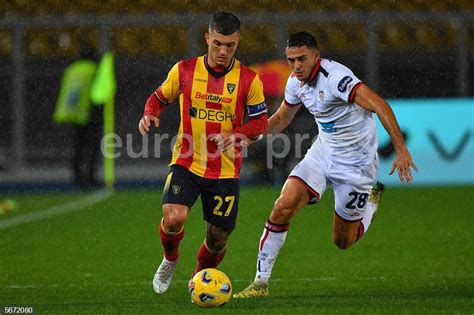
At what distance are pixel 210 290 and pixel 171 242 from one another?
33.0 inches

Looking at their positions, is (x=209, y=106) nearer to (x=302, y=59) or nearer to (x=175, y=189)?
(x=175, y=189)

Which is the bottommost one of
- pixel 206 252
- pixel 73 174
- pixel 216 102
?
pixel 73 174

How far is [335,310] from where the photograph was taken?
6.56 metres

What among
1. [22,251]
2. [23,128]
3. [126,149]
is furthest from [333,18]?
[22,251]

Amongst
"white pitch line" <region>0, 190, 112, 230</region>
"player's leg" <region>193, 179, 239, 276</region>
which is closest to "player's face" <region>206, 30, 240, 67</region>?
"player's leg" <region>193, 179, 239, 276</region>

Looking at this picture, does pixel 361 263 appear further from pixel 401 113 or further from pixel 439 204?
pixel 401 113

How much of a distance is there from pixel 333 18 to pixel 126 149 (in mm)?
3612

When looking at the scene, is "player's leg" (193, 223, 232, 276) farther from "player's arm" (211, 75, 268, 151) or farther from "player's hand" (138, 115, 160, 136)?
"player's hand" (138, 115, 160, 136)

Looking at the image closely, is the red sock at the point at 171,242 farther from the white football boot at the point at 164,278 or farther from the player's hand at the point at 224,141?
the player's hand at the point at 224,141

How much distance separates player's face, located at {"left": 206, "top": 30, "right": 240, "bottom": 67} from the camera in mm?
7104

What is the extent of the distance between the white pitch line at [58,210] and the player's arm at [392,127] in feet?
18.8

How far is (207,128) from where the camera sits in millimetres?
7285

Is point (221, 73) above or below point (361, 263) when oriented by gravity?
above

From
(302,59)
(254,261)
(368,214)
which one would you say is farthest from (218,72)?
(254,261)
